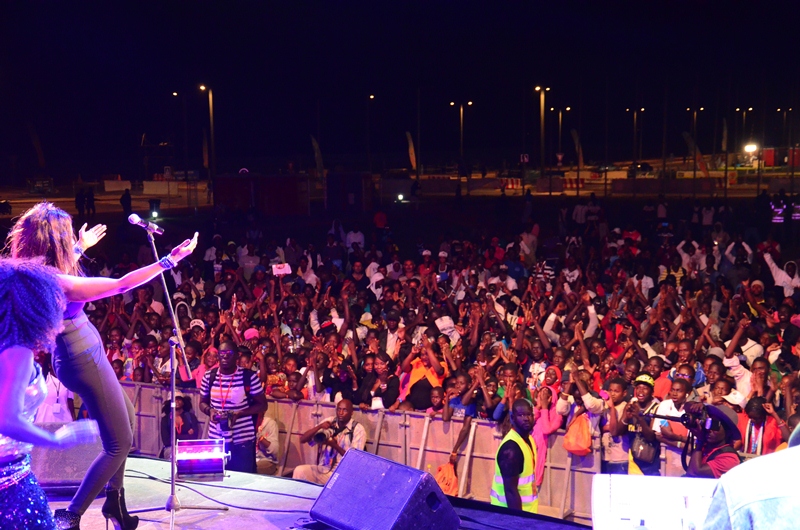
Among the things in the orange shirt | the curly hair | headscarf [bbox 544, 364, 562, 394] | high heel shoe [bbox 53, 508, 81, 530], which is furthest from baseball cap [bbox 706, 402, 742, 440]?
the curly hair

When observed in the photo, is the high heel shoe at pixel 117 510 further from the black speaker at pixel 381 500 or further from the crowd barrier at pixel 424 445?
the crowd barrier at pixel 424 445

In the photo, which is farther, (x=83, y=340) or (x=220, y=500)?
(x=220, y=500)

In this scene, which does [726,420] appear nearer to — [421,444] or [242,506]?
[421,444]

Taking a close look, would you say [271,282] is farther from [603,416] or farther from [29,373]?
[29,373]

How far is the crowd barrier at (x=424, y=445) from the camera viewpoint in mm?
6371

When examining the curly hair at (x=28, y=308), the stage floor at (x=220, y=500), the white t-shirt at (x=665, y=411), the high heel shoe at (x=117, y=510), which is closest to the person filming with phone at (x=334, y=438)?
the stage floor at (x=220, y=500)

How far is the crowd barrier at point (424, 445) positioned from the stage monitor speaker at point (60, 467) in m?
2.71

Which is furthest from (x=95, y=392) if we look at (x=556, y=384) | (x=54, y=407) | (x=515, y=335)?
(x=515, y=335)

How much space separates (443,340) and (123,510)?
4643 mm

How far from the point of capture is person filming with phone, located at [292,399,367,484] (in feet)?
22.4

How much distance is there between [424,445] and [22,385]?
468 cm

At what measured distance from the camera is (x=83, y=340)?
3.41 meters

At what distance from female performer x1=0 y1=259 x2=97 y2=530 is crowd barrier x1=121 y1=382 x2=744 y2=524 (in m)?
4.39

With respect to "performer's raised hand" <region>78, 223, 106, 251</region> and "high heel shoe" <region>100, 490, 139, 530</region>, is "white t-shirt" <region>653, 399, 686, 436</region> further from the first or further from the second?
"performer's raised hand" <region>78, 223, 106, 251</region>
